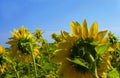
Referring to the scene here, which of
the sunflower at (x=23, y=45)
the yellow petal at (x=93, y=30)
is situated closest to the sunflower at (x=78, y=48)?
the yellow petal at (x=93, y=30)

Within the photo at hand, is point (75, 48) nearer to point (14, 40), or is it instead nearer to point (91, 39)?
point (91, 39)

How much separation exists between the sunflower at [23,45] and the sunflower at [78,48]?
2310 mm

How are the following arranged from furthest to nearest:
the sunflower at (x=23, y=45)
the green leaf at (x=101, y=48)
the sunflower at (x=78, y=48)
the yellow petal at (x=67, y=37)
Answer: the sunflower at (x=23, y=45), the yellow petal at (x=67, y=37), the sunflower at (x=78, y=48), the green leaf at (x=101, y=48)

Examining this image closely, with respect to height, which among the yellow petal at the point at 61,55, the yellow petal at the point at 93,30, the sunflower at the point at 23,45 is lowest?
the yellow petal at the point at 61,55

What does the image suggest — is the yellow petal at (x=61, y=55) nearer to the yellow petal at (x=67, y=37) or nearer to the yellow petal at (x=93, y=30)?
the yellow petal at (x=67, y=37)

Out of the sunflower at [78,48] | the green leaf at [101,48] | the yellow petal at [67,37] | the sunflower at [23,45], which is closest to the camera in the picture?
the green leaf at [101,48]

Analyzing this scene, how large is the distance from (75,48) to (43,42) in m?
8.12

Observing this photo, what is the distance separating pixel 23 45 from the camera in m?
4.82

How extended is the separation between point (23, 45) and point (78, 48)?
8.16 ft

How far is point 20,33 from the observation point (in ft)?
17.2

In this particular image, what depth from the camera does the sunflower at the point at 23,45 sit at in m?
4.81

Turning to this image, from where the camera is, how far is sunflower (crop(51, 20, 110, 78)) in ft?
7.66

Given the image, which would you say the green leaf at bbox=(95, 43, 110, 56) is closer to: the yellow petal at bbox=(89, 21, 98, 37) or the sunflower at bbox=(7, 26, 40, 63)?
the yellow petal at bbox=(89, 21, 98, 37)

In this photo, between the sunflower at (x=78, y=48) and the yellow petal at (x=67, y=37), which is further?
the yellow petal at (x=67, y=37)
